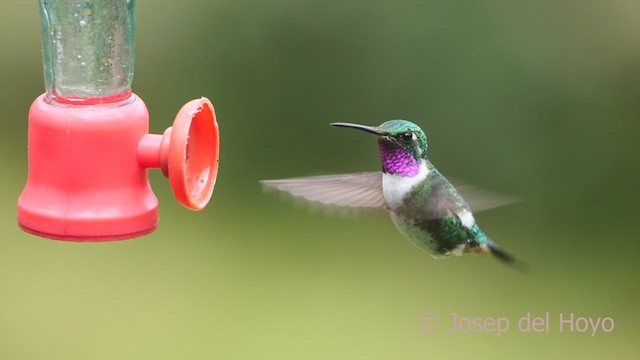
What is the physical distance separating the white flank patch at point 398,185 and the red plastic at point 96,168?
598 millimetres

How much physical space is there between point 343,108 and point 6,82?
5.87ft

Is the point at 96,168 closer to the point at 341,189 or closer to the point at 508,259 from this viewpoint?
the point at 341,189

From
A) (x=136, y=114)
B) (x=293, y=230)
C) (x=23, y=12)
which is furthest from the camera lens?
(x=293, y=230)

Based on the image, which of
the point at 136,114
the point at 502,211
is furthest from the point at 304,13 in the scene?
the point at 136,114

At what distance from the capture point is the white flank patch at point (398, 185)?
333 cm

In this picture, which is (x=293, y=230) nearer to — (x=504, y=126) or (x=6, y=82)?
(x=504, y=126)

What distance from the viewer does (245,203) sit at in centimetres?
669

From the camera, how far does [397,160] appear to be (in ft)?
10.8

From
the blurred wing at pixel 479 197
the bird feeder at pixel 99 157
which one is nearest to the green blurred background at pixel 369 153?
the blurred wing at pixel 479 197

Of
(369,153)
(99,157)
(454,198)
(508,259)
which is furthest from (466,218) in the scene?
(369,153)

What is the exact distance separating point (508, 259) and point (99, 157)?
3.85 ft

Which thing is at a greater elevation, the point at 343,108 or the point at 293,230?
the point at 343,108

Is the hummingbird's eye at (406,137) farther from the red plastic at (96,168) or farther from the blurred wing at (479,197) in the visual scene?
the red plastic at (96,168)

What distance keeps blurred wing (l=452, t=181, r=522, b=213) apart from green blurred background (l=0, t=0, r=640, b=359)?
9.04 feet
